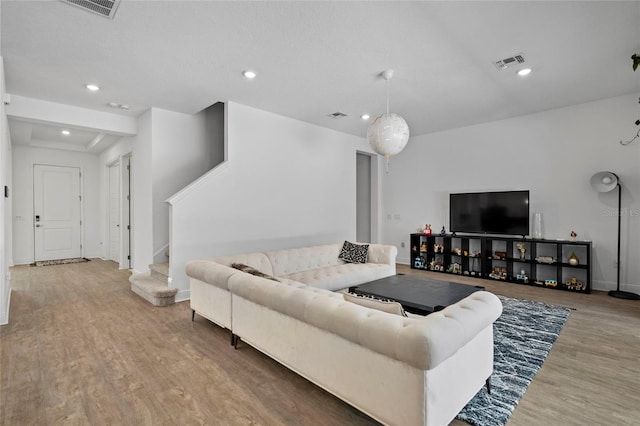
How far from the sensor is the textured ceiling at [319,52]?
2598mm

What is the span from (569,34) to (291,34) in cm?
258

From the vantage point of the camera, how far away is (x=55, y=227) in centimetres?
776

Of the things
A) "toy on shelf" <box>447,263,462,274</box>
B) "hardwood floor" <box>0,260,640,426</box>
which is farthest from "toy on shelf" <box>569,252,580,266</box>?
"toy on shelf" <box>447,263,462,274</box>

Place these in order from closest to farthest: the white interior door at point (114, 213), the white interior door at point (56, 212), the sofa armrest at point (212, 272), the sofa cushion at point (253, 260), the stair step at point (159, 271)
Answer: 1. the sofa armrest at point (212, 272)
2. the sofa cushion at point (253, 260)
3. the stair step at point (159, 271)
4. the white interior door at point (114, 213)
5. the white interior door at point (56, 212)

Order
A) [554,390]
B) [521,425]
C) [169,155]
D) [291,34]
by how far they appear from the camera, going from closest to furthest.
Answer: [521,425] < [554,390] < [291,34] < [169,155]

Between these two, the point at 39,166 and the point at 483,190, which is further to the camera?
the point at 39,166

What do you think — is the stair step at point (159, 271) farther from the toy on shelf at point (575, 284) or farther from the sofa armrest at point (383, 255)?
the toy on shelf at point (575, 284)

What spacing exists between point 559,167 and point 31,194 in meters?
11.0

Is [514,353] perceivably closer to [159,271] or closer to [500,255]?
[500,255]

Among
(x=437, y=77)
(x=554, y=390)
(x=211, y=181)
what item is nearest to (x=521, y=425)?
(x=554, y=390)

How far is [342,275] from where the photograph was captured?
4.14 meters

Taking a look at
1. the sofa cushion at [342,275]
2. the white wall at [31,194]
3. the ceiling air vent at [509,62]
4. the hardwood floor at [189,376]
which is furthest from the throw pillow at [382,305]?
the white wall at [31,194]

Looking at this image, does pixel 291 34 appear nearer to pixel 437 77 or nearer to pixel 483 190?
pixel 437 77

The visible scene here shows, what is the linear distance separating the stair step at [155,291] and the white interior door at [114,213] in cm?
346
